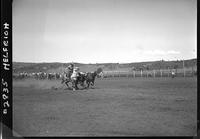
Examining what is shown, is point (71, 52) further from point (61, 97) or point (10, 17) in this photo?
point (10, 17)

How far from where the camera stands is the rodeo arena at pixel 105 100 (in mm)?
4840

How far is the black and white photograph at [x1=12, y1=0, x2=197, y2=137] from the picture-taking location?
16.1ft

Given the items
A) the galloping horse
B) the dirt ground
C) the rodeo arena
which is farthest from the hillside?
the dirt ground

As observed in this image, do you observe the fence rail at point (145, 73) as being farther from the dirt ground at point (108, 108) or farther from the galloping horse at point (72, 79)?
the galloping horse at point (72, 79)

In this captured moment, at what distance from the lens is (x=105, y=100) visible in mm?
5172

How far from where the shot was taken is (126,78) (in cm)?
555

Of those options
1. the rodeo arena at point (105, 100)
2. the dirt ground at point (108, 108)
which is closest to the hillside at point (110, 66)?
the rodeo arena at point (105, 100)

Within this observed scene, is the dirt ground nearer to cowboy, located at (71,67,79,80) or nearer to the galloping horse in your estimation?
the galloping horse

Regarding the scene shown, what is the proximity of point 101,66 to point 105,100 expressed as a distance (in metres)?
0.69

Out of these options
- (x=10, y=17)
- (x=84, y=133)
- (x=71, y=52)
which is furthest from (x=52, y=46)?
(x=84, y=133)

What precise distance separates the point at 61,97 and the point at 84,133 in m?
0.91

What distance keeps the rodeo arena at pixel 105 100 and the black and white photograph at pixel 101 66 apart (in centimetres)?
2

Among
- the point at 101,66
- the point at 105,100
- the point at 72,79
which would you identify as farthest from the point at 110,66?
the point at 72,79

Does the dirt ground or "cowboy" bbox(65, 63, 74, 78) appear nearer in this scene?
the dirt ground
